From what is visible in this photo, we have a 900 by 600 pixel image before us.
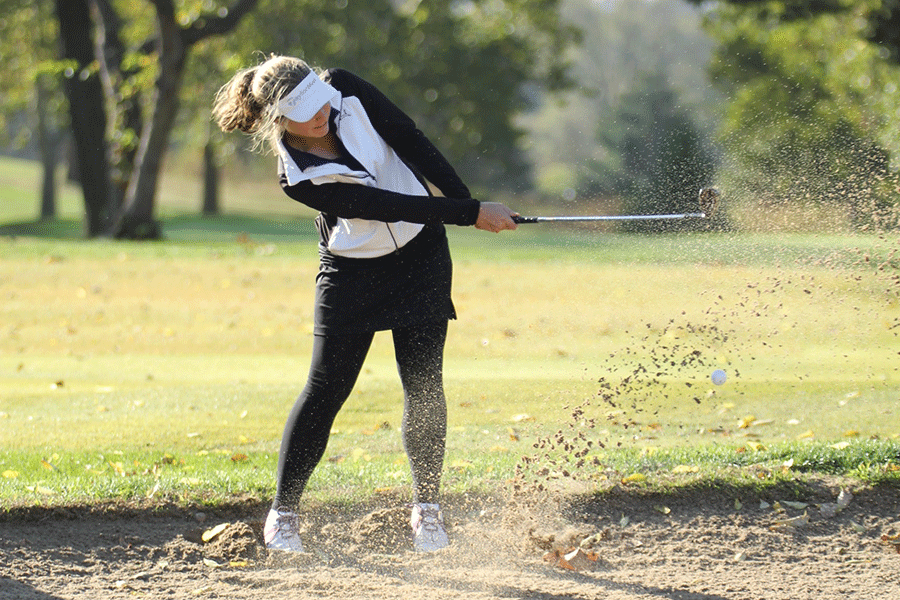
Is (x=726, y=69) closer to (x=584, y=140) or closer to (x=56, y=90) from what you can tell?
(x=56, y=90)

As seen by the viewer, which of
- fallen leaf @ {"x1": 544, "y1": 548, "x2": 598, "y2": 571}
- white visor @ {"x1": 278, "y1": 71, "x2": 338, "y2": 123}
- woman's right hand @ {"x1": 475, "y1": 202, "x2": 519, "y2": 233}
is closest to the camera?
white visor @ {"x1": 278, "y1": 71, "x2": 338, "y2": 123}

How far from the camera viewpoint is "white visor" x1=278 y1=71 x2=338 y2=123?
354cm

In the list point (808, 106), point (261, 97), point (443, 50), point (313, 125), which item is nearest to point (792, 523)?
point (313, 125)

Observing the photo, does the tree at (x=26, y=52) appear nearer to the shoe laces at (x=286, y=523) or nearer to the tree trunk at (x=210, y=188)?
the tree trunk at (x=210, y=188)

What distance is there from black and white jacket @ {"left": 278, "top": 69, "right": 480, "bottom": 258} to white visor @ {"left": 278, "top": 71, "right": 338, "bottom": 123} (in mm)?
102

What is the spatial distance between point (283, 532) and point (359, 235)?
121 cm

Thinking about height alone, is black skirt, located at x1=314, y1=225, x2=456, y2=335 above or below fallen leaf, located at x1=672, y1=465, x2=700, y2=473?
above

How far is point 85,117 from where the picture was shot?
854 inches

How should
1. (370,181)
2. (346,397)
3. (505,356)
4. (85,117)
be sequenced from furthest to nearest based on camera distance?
(85,117), (505,356), (346,397), (370,181)

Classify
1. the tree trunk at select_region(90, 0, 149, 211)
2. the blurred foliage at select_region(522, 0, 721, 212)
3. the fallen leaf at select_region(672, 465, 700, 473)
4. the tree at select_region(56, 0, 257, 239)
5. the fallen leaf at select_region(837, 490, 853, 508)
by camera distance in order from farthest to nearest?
the blurred foliage at select_region(522, 0, 721, 212)
the tree trunk at select_region(90, 0, 149, 211)
the tree at select_region(56, 0, 257, 239)
the fallen leaf at select_region(672, 465, 700, 473)
the fallen leaf at select_region(837, 490, 853, 508)

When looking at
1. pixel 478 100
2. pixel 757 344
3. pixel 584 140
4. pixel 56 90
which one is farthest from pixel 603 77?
pixel 757 344

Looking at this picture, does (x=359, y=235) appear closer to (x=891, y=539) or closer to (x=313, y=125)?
(x=313, y=125)

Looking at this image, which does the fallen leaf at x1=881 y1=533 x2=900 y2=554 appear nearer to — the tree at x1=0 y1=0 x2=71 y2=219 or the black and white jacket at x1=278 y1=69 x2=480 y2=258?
the black and white jacket at x1=278 y1=69 x2=480 y2=258

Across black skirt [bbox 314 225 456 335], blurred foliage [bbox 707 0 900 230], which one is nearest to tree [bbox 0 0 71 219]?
blurred foliage [bbox 707 0 900 230]
